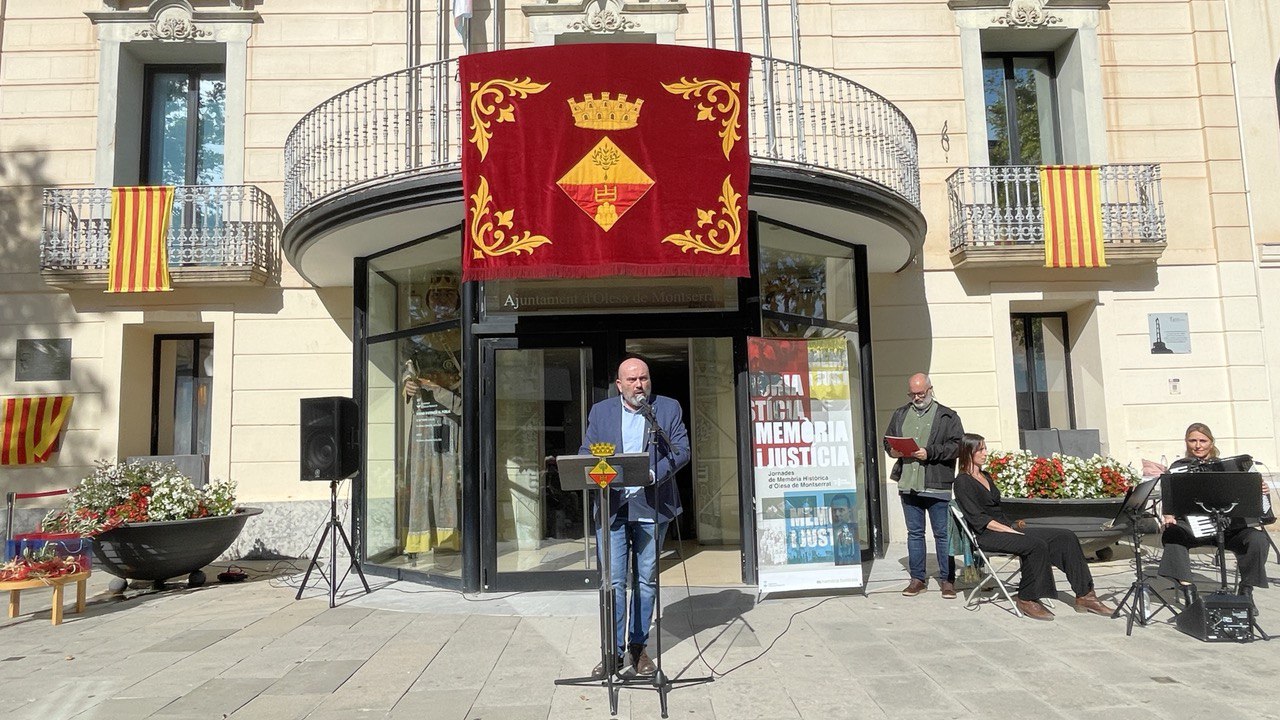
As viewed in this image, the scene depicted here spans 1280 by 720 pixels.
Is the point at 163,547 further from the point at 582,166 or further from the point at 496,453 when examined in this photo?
the point at 582,166

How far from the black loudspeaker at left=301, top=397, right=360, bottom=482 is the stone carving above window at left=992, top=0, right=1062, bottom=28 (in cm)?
985

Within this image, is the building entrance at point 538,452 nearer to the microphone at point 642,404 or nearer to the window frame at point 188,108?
the microphone at point 642,404

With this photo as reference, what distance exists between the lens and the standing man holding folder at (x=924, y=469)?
680 centimetres

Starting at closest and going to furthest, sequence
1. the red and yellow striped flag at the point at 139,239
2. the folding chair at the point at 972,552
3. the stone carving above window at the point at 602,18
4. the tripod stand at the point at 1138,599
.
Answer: the tripod stand at the point at 1138,599, the folding chair at the point at 972,552, the red and yellow striped flag at the point at 139,239, the stone carving above window at the point at 602,18

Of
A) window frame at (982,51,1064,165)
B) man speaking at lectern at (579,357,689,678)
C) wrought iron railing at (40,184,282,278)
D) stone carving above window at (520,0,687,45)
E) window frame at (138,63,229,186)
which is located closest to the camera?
man speaking at lectern at (579,357,689,678)

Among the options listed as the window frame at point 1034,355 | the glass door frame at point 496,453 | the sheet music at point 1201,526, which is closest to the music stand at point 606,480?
the glass door frame at point 496,453

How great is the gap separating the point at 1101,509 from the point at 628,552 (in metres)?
5.60

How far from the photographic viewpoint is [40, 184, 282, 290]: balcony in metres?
10.1

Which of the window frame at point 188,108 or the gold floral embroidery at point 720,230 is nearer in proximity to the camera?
the gold floral embroidery at point 720,230

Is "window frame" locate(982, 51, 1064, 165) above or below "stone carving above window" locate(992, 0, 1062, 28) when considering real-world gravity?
below

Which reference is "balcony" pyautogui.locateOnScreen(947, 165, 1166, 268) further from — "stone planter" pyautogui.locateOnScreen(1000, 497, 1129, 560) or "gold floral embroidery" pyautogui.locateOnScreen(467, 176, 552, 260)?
"gold floral embroidery" pyautogui.locateOnScreen(467, 176, 552, 260)

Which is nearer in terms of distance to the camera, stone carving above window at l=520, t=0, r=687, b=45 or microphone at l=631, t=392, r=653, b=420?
microphone at l=631, t=392, r=653, b=420

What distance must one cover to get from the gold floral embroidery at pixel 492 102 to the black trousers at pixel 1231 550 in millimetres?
6207

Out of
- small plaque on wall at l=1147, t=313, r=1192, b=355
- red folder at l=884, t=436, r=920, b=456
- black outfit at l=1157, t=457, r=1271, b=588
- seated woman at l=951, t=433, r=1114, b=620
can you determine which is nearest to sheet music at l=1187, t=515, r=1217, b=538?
black outfit at l=1157, t=457, r=1271, b=588
